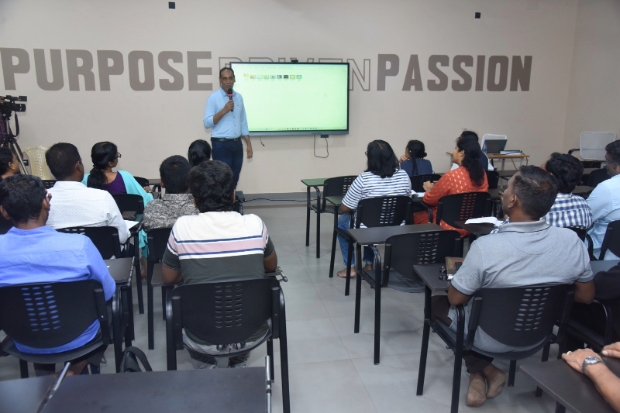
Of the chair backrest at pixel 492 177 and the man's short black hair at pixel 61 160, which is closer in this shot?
the man's short black hair at pixel 61 160

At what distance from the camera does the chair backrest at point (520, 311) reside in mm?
1834

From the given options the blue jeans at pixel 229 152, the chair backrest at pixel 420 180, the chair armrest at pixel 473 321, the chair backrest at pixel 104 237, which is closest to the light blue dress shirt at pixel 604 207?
the chair armrest at pixel 473 321

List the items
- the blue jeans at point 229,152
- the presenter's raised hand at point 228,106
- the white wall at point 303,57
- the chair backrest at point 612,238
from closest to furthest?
the chair backrest at point 612,238, the presenter's raised hand at point 228,106, the blue jeans at point 229,152, the white wall at point 303,57

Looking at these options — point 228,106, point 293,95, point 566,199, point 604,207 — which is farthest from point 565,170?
point 293,95

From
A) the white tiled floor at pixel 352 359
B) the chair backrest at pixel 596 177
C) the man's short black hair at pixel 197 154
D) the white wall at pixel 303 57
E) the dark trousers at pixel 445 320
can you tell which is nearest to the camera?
the dark trousers at pixel 445 320

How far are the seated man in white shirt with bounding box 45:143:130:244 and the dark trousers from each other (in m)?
1.78

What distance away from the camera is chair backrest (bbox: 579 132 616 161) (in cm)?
635

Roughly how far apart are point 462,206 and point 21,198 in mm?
2868

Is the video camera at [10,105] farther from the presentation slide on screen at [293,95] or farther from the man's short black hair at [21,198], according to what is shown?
the man's short black hair at [21,198]

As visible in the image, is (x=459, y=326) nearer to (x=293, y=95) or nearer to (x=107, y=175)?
(x=107, y=175)

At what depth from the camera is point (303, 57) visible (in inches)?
255

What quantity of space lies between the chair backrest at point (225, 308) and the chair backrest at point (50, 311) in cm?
33

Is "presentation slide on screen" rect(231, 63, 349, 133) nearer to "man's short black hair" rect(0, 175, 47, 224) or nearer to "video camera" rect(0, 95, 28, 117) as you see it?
"video camera" rect(0, 95, 28, 117)

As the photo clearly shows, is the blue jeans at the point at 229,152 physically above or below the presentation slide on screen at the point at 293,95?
below
